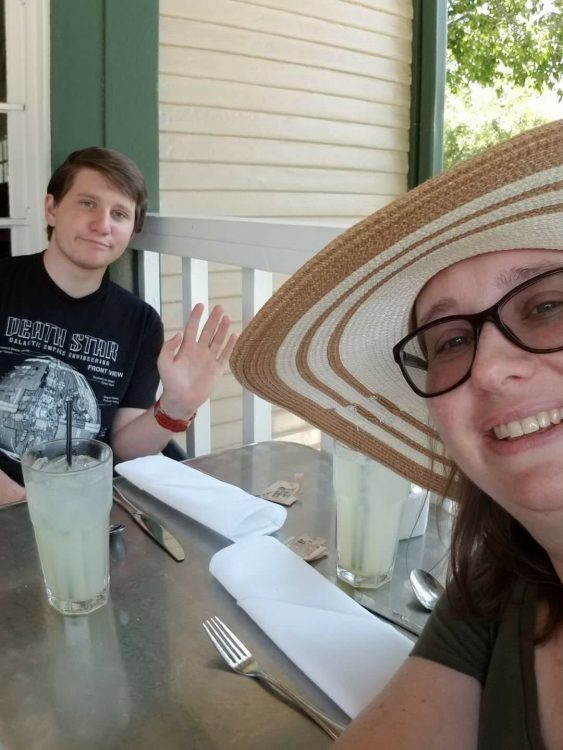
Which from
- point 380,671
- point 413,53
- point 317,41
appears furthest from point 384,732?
point 413,53

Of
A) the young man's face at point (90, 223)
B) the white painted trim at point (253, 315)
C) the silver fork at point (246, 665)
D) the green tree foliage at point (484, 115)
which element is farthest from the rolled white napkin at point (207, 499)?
the green tree foliage at point (484, 115)

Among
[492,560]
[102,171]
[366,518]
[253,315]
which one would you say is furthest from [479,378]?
[102,171]

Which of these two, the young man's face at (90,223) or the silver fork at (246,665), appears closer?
the silver fork at (246,665)

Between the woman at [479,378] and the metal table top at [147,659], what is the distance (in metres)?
0.12

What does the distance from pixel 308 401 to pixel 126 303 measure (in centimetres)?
120

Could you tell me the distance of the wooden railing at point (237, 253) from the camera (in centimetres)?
185

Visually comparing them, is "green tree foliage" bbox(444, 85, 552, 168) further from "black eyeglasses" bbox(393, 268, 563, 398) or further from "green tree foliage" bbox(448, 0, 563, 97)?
"black eyeglasses" bbox(393, 268, 563, 398)

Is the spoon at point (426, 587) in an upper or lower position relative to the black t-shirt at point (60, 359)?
lower

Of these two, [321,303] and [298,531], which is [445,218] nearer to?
[321,303]

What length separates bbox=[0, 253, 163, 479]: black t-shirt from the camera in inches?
78.1

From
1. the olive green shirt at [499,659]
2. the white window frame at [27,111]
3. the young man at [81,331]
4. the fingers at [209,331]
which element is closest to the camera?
the olive green shirt at [499,659]

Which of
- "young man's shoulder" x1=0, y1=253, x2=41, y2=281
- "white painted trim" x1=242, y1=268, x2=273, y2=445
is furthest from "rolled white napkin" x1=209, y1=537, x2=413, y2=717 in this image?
"young man's shoulder" x1=0, y1=253, x2=41, y2=281

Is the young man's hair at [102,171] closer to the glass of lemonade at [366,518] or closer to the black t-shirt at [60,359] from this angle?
the black t-shirt at [60,359]

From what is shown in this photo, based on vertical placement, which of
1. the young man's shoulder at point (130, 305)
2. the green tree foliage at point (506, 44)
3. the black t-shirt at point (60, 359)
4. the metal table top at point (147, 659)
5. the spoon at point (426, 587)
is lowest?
the metal table top at point (147, 659)
